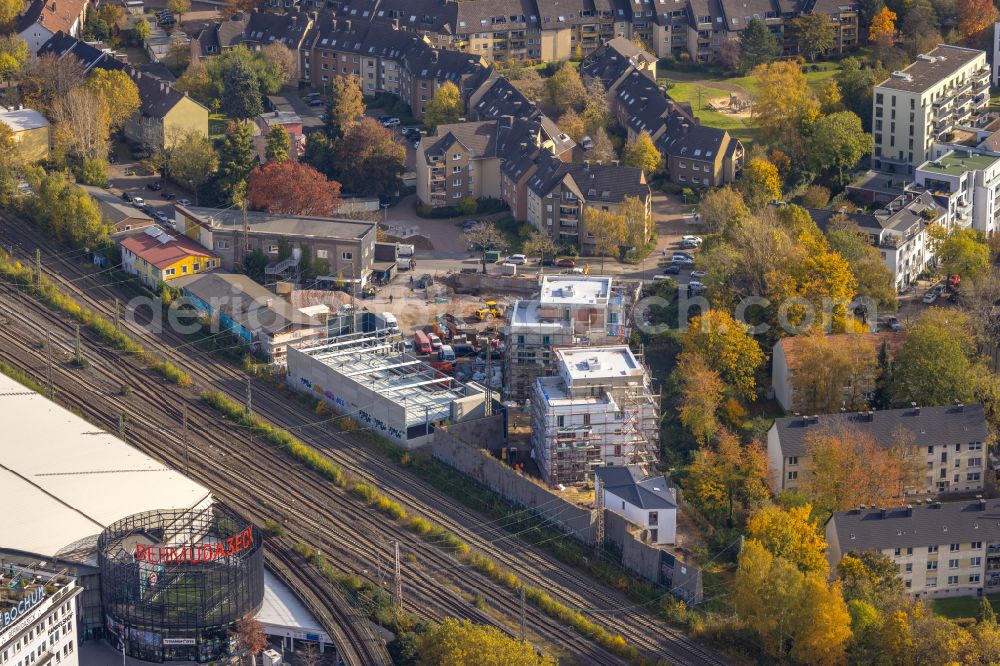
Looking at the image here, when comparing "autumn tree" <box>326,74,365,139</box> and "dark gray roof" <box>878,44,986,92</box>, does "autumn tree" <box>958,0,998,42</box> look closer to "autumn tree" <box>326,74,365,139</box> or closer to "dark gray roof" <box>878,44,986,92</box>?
"dark gray roof" <box>878,44,986,92</box>

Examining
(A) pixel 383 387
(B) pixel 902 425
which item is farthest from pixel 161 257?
(B) pixel 902 425

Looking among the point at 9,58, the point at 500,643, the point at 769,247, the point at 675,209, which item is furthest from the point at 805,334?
the point at 9,58

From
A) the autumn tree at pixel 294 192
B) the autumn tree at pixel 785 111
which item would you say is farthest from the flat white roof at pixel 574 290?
the autumn tree at pixel 785 111

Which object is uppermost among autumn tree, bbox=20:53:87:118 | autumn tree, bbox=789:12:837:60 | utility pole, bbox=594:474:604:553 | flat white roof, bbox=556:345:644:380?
autumn tree, bbox=789:12:837:60

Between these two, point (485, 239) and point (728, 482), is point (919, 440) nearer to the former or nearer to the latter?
point (728, 482)

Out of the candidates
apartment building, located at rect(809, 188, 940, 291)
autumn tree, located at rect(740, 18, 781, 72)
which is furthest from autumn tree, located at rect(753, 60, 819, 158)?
autumn tree, located at rect(740, 18, 781, 72)

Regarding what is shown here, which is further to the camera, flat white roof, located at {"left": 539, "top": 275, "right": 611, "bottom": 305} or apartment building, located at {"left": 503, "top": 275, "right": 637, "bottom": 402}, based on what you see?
flat white roof, located at {"left": 539, "top": 275, "right": 611, "bottom": 305}

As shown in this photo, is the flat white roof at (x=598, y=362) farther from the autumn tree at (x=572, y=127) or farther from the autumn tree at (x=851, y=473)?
the autumn tree at (x=572, y=127)
